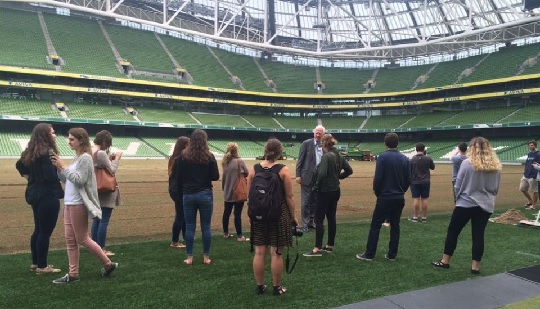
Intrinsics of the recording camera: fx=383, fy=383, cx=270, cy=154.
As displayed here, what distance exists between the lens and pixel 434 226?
27.3ft

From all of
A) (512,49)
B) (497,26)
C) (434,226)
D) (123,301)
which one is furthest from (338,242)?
(512,49)

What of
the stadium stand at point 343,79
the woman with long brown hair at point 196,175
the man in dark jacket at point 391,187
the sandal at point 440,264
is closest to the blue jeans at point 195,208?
the woman with long brown hair at point 196,175

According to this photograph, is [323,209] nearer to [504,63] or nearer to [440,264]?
[440,264]

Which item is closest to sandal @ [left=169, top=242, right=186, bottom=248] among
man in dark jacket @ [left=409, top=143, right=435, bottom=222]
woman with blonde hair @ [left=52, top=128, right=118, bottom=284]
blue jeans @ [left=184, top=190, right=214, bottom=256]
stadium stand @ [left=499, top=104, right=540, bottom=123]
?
blue jeans @ [left=184, top=190, right=214, bottom=256]

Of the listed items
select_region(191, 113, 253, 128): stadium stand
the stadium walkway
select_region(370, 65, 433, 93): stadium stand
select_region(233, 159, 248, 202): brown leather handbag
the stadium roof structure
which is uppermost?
the stadium roof structure

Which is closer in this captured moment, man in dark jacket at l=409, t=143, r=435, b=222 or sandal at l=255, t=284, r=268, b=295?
sandal at l=255, t=284, r=268, b=295

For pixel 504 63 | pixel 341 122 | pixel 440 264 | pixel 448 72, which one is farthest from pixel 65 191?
pixel 448 72

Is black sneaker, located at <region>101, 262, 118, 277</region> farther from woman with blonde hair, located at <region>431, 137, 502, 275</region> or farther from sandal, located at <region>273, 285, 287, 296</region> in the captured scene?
woman with blonde hair, located at <region>431, 137, 502, 275</region>

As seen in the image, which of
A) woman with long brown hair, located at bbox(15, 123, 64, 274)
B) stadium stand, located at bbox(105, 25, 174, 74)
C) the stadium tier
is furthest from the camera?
stadium stand, located at bbox(105, 25, 174, 74)

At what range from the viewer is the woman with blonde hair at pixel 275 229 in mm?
4105

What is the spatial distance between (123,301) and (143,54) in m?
56.1

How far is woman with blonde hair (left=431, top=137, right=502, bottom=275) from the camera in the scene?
5.06 metres

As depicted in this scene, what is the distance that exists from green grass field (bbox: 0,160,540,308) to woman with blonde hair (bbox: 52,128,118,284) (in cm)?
46

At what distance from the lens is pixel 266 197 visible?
3988 mm
